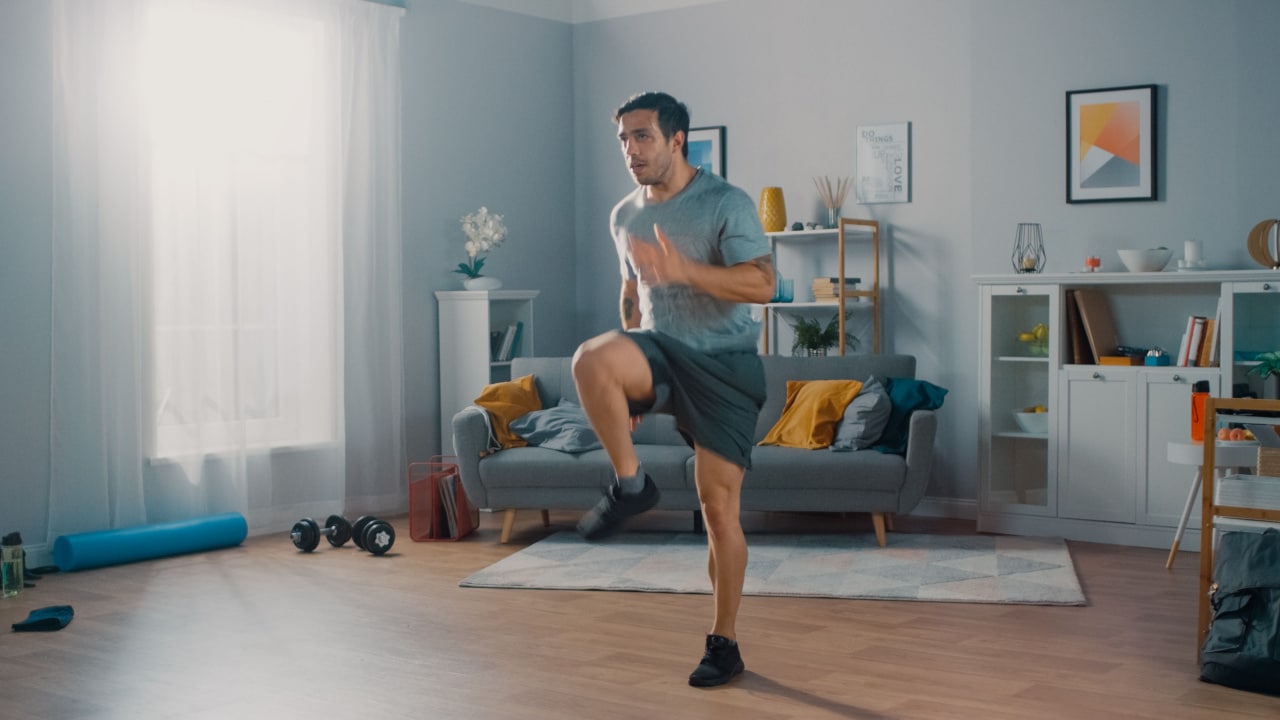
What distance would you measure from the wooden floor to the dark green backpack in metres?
0.06

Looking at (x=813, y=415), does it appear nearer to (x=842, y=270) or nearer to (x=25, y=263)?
(x=842, y=270)

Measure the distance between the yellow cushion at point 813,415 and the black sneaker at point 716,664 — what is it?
227cm

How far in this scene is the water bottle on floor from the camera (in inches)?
200

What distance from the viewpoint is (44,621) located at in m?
4.44

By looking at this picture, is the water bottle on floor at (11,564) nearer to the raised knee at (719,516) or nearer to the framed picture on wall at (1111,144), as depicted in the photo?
the raised knee at (719,516)

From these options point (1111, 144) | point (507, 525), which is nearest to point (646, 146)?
point (507, 525)

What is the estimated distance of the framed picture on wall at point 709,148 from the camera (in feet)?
24.2

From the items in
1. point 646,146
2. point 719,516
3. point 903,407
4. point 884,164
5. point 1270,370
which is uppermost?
point 884,164

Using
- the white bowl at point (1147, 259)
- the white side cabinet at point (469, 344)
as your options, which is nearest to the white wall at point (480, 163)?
the white side cabinet at point (469, 344)

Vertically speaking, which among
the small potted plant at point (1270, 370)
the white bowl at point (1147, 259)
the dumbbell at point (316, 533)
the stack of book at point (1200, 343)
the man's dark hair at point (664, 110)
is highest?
the man's dark hair at point (664, 110)

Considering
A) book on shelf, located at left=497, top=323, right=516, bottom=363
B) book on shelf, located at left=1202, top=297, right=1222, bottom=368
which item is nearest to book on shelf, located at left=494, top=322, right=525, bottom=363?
book on shelf, located at left=497, top=323, right=516, bottom=363

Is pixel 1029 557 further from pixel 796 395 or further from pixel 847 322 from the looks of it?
pixel 847 322

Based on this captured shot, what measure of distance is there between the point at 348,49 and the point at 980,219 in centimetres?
326

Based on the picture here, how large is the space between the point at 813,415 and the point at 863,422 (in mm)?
244
